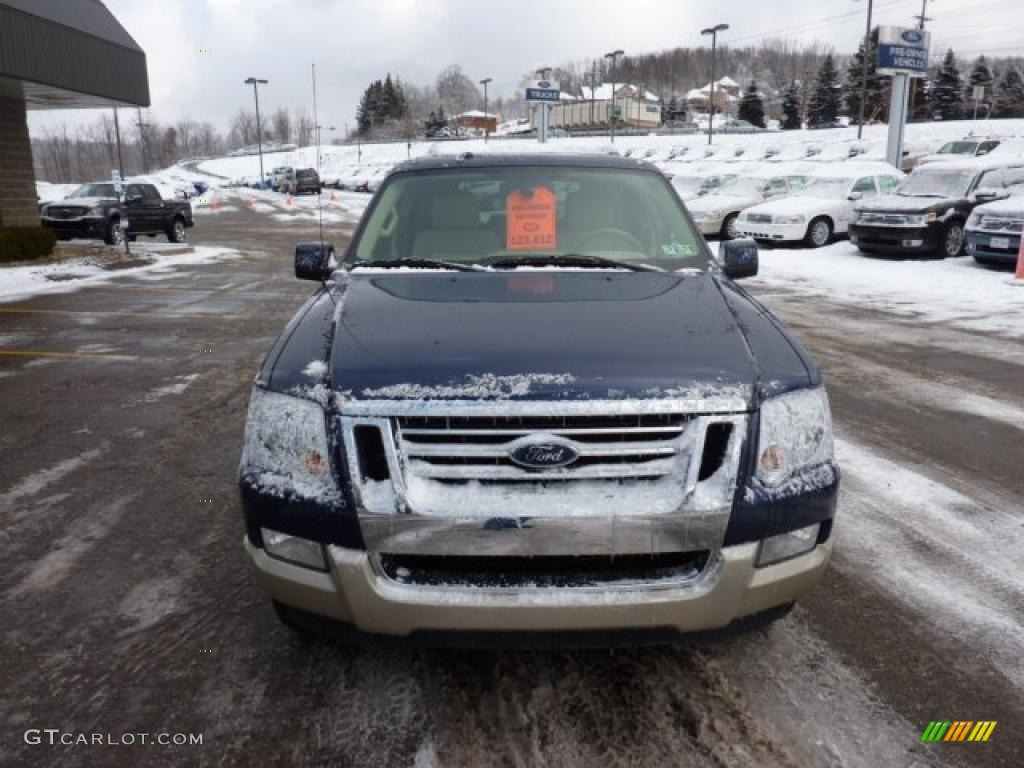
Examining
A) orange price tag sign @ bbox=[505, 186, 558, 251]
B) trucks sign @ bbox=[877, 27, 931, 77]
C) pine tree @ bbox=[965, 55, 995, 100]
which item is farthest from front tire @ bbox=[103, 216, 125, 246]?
pine tree @ bbox=[965, 55, 995, 100]

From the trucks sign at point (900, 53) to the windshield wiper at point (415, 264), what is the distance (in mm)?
27930

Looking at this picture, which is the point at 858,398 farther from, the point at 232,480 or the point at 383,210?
the point at 232,480

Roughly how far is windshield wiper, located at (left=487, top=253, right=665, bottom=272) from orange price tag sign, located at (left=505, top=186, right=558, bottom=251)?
126 millimetres

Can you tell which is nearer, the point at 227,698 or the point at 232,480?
the point at 227,698

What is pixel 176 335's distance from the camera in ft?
30.7

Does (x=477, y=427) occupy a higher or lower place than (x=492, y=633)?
higher

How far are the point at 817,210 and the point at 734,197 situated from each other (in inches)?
115

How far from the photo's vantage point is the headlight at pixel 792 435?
2365mm

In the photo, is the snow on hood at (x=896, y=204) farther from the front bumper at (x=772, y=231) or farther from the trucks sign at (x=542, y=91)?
the trucks sign at (x=542, y=91)

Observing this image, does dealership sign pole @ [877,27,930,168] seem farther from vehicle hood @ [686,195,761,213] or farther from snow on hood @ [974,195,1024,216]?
snow on hood @ [974,195,1024,216]

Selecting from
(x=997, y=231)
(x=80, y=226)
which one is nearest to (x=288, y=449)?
(x=997, y=231)

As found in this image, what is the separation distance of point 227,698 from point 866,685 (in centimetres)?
211

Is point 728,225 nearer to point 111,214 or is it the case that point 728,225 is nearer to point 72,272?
point 72,272

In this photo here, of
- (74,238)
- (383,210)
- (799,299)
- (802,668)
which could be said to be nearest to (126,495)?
(383,210)
